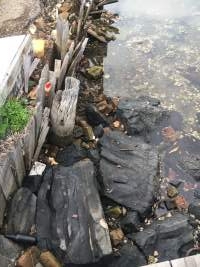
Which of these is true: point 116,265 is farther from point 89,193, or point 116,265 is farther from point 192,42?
point 192,42

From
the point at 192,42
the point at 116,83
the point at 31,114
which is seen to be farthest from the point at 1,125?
the point at 192,42

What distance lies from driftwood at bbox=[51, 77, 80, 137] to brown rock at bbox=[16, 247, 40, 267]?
7.92ft

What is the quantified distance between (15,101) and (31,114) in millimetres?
410

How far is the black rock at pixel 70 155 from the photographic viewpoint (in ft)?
25.5

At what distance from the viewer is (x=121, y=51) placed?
37.3 ft

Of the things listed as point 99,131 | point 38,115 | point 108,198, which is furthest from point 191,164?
point 38,115

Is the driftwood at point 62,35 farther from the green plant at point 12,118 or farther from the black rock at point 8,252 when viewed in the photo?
the black rock at point 8,252

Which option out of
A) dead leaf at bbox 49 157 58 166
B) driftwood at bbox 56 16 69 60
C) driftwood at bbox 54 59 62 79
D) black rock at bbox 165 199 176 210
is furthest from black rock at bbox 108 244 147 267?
driftwood at bbox 56 16 69 60

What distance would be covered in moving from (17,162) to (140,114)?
378 centimetres

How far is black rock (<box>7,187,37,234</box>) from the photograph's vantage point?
6352 millimetres

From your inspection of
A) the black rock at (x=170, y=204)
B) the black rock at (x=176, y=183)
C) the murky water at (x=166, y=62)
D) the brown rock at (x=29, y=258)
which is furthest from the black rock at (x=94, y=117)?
the brown rock at (x=29, y=258)

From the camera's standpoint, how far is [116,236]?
6.55m

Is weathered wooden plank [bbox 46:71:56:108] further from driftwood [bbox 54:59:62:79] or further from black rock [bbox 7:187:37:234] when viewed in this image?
black rock [bbox 7:187:37:234]

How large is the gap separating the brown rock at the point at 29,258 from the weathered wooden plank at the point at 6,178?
99 cm
